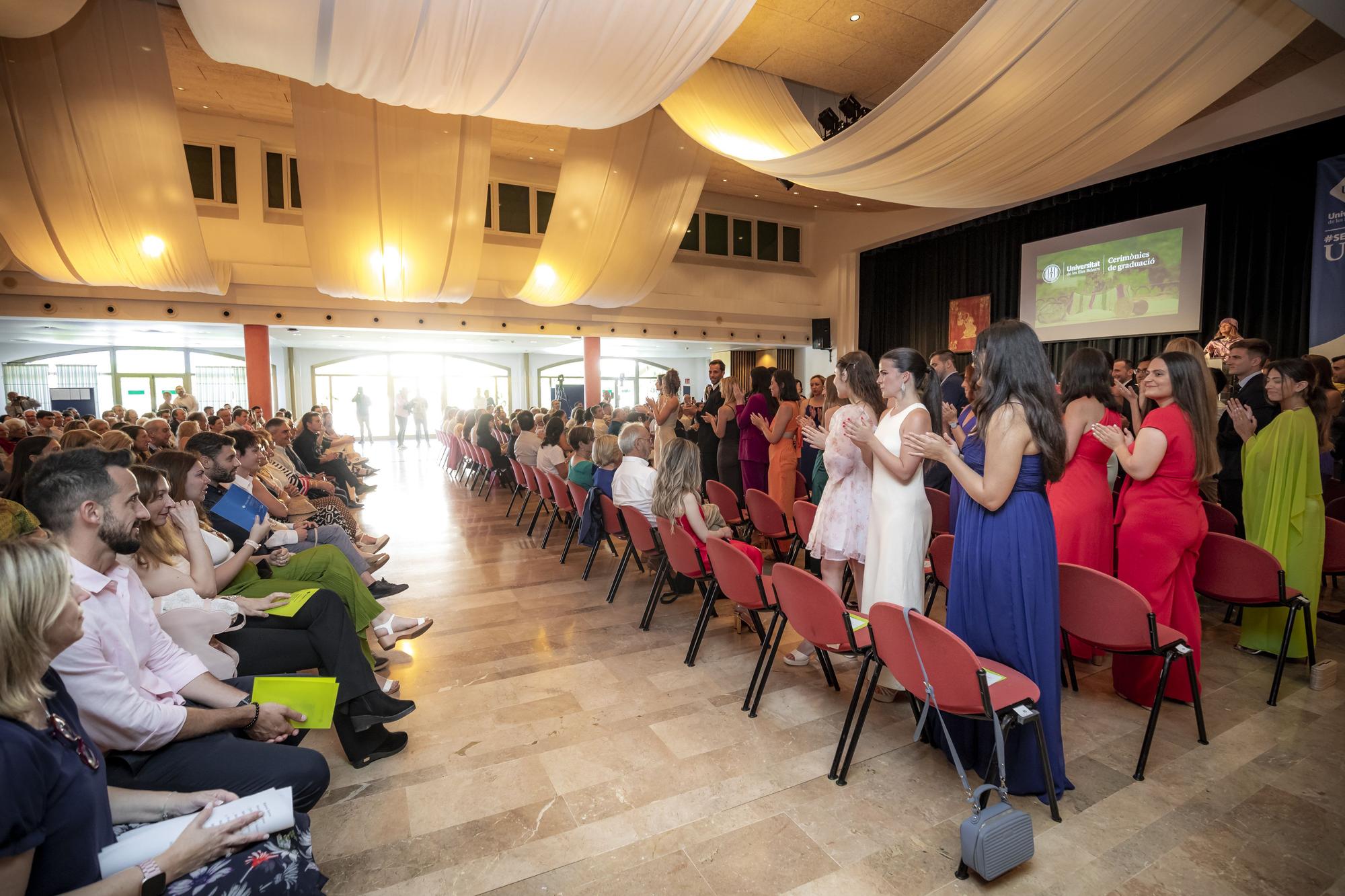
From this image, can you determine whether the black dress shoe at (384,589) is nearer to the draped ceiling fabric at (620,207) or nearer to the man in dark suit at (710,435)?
the man in dark suit at (710,435)

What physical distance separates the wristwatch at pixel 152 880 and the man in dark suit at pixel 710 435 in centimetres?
531

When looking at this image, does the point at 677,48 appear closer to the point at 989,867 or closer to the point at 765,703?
the point at 765,703

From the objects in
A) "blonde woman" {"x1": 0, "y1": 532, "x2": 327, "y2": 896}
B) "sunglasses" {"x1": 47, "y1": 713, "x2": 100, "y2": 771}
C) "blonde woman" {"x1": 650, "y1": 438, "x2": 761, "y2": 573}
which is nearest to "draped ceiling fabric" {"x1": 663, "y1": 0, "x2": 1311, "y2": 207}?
"blonde woman" {"x1": 650, "y1": 438, "x2": 761, "y2": 573}

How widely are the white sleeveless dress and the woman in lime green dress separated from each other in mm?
2065

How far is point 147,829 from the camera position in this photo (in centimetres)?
135

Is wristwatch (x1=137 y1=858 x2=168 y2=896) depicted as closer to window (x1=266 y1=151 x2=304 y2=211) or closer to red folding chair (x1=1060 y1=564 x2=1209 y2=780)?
red folding chair (x1=1060 y1=564 x2=1209 y2=780)

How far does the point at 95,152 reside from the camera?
5.99 meters

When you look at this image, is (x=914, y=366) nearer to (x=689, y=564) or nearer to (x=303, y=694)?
(x=689, y=564)

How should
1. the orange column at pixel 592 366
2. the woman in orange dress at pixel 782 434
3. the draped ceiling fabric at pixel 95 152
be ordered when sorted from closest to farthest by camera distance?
the woman in orange dress at pixel 782 434, the draped ceiling fabric at pixel 95 152, the orange column at pixel 592 366

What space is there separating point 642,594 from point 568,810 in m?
2.45

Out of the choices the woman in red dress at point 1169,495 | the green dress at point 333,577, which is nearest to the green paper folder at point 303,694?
the green dress at point 333,577

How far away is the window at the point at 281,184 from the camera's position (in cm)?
1123

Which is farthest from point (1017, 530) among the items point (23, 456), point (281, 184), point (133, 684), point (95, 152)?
point (281, 184)

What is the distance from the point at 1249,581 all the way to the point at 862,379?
79.2 inches
